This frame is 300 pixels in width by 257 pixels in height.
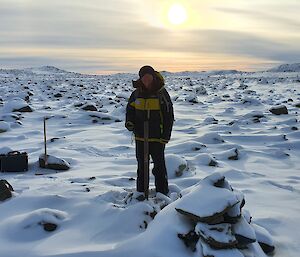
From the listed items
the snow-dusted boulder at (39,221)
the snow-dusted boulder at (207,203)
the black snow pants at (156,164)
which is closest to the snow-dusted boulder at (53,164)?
the black snow pants at (156,164)

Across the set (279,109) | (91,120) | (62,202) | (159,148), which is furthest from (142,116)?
(279,109)

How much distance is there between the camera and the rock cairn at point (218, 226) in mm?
3455

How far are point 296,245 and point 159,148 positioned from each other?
1876mm

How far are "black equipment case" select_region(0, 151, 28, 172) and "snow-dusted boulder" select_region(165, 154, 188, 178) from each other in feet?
7.91

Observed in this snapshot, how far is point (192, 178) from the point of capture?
637cm

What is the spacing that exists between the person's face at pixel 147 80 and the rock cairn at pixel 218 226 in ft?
4.58

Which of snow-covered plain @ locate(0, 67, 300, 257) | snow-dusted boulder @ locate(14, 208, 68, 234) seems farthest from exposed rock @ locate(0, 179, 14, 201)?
snow-dusted boulder @ locate(14, 208, 68, 234)

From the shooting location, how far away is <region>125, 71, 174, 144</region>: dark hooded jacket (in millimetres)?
4758

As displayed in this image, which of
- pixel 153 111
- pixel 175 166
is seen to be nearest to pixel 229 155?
pixel 175 166

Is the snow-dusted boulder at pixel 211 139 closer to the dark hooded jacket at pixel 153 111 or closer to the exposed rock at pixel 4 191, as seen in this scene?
the dark hooded jacket at pixel 153 111

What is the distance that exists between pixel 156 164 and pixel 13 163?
113 inches

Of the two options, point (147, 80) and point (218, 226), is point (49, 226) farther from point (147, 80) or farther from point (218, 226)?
point (147, 80)

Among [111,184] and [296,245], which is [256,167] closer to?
[111,184]

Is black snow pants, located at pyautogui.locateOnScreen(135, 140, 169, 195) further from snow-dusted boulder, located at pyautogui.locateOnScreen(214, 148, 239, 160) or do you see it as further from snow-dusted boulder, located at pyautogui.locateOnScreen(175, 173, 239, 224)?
snow-dusted boulder, located at pyautogui.locateOnScreen(214, 148, 239, 160)
